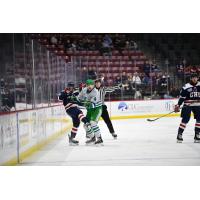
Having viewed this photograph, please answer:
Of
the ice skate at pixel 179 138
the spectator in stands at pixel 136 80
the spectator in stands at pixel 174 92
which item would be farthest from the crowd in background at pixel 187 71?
the ice skate at pixel 179 138

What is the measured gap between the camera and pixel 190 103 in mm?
5215

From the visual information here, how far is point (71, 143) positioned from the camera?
200 inches

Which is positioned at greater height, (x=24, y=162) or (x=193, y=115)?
(x=193, y=115)

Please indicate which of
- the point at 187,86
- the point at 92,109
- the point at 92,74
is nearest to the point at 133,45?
the point at 92,74

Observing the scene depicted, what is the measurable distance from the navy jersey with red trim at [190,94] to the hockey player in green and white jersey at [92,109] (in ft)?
2.96

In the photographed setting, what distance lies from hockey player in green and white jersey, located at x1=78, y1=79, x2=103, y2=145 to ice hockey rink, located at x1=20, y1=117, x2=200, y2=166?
6 cm

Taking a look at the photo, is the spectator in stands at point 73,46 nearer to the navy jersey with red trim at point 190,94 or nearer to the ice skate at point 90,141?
the ice skate at point 90,141

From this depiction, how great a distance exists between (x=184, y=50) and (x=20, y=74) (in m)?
1.72

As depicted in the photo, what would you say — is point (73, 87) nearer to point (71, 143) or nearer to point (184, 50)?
point (71, 143)

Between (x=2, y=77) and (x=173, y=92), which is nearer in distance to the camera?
(x=2, y=77)

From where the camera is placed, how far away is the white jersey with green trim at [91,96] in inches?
198

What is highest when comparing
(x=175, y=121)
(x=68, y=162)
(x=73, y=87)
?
(x=73, y=87)

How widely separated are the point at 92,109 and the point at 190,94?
1053 mm

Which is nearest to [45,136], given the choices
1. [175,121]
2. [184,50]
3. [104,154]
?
[104,154]
